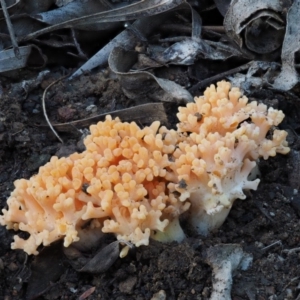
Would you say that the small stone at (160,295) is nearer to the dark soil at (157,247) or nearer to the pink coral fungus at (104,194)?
the dark soil at (157,247)

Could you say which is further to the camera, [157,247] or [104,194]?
[157,247]

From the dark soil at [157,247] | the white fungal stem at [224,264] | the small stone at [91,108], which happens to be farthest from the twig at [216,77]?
the white fungal stem at [224,264]

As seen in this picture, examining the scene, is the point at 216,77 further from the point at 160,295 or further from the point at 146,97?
the point at 160,295

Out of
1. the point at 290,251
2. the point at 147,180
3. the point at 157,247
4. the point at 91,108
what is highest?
the point at 147,180

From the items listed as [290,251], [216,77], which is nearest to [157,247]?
[290,251]

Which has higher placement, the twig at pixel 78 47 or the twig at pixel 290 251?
the twig at pixel 78 47

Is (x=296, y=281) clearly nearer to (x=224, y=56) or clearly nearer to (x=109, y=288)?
(x=109, y=288)

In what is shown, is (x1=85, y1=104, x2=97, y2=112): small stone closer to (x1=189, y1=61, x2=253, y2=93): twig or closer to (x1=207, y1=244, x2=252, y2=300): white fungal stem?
(x1=189, y1=61, x2=253, y2=93): twig
